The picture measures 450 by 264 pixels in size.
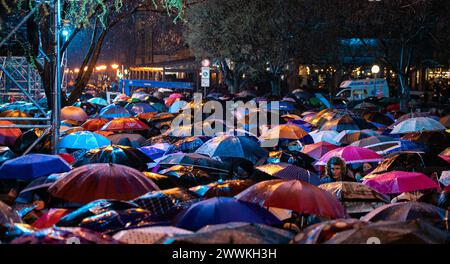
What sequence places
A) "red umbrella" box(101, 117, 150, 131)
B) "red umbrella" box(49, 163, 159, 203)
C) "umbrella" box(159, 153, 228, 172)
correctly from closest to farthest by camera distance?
"red umbrella" box(49, 163, 159, 203) < "umbrella" box(159, 153, 228, 172) < "red umbrella" box(101, 117, 150, 131)

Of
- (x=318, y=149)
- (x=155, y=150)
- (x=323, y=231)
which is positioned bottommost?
(x=155, y=150)

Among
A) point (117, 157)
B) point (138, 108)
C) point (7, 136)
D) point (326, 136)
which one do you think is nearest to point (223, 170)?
point (117, 157)

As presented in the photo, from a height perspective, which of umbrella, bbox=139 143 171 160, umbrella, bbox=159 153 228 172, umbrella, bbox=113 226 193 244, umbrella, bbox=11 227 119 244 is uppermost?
umbrella, bbox=11 227 119 244

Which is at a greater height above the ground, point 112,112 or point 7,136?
point 112,112

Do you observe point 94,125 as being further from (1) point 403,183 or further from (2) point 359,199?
(2) point 359,199

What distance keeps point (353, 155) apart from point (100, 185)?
5507 millimetres

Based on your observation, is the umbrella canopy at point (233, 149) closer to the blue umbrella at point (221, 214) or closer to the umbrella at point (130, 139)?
the umbrella at point (130, 139)

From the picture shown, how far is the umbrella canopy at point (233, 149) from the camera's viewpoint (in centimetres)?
1275

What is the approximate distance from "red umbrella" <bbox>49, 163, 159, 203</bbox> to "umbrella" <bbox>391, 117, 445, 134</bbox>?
9379mm

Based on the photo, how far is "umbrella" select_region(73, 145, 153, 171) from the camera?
38.3 ft

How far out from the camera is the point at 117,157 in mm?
11703

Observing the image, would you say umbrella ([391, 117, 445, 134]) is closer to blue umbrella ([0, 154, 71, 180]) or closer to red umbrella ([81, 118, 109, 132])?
red umbrella ([81, 118, 109, 132])

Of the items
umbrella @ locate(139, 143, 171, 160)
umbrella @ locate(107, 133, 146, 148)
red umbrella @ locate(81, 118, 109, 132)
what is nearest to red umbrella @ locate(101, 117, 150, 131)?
red umbrella @ locate(81, 118, 109, 132)

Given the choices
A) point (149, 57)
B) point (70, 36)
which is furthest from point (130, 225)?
point (149, 57)
